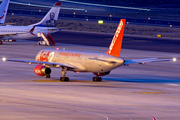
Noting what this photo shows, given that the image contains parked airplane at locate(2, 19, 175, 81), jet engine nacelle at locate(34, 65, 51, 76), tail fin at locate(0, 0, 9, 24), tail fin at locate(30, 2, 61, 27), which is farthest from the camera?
tail fin at locate(0, 0, 9, 24)

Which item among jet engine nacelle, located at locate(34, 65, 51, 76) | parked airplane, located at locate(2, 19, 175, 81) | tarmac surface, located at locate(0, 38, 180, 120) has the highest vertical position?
parked airplane, located at locate(2, 19, 175, 81)

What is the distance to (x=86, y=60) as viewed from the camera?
4291 cm

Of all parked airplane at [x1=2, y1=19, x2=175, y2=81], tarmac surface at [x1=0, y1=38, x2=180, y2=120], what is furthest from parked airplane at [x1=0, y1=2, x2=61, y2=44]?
parked airplane at [x1=2, y1=19, x2=175, y2=81]

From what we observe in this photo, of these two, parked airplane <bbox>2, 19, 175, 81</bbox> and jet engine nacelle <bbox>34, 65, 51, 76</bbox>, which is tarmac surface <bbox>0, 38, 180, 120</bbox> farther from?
parked airplane <bbox>2, 19, 175, 81</bbox>

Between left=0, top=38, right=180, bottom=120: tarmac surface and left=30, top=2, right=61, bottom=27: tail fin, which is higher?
left=30, top=2, right=61, bottom=27: tail fin

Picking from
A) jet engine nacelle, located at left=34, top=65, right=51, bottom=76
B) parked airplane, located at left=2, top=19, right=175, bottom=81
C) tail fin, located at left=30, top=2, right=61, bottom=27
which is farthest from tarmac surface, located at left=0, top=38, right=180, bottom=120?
tail fin, located at left=30, top=2, right=61, bottom=27

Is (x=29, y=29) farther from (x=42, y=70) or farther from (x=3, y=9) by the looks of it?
(x=42, y=70)

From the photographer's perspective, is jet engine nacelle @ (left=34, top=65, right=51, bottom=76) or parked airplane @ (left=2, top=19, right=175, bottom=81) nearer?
parked airplane @ (left=2, top=19, right=175, bottom=81)

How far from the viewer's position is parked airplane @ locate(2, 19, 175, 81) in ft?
136

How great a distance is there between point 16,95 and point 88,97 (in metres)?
5.72

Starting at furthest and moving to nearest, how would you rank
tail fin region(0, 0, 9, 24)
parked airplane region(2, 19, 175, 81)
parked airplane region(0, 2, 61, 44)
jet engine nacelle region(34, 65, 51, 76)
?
1. tail fin region(0, 0, 9, 24)
2. parked airplane region(0, 2, 61, 44)
3. jet engine nacelle region(34, 65, 51, 76)
4. parked airplane region(2, 19, 175, 81)

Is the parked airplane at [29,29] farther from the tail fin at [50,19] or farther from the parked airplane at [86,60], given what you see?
the parked airplane at [86,60]

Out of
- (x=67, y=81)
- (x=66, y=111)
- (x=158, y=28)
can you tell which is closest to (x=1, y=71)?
(x=67, y=81)

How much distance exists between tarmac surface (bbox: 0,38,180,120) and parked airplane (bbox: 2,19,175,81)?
52.4 inches
